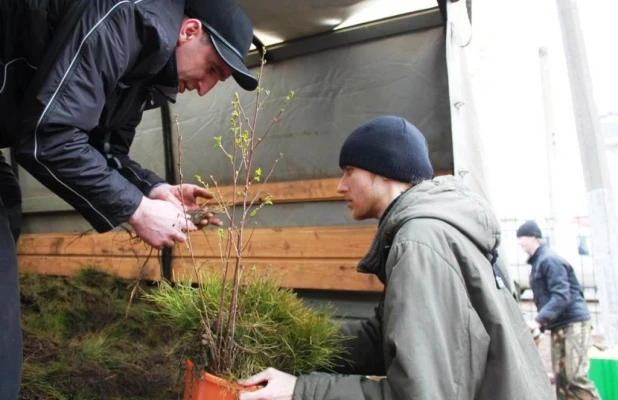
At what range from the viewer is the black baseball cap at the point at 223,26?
1.60m

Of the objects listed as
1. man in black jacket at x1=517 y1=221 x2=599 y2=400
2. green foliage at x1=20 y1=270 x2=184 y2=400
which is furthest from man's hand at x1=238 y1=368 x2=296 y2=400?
man in black jacket at x1=517 y1=221 x2=599 y2=400

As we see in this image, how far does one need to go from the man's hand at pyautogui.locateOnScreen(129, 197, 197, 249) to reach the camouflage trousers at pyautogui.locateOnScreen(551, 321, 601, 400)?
12.2ft

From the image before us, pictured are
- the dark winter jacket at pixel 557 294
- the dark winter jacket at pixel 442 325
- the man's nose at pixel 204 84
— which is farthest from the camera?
the dark winter jacket at pixel 557 294

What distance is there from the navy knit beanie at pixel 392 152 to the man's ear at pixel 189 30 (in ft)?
1.98

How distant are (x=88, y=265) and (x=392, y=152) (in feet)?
11.7

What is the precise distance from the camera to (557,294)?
4301 millimetres

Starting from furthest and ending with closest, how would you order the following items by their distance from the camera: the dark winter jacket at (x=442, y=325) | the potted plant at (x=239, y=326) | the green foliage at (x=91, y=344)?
1. the green foliage at (x=91, y=344)
2. the potted plant at (x=239, y=326)
3. the dark winter jacket at (x=442, y=325)

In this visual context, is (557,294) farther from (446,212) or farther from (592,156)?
(446,212)

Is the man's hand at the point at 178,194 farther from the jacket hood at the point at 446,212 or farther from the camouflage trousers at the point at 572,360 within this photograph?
the camouflage trousers at the point at 572,360

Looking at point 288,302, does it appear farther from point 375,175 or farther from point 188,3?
point 188,3

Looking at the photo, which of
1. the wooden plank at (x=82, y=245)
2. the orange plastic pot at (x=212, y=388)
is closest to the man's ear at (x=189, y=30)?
the orange plastic pot at (x=212, y=388)

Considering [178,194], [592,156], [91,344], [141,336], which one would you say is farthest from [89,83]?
[141,336]

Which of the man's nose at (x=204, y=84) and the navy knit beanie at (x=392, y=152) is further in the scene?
the man's nose at (x=204, y=84)

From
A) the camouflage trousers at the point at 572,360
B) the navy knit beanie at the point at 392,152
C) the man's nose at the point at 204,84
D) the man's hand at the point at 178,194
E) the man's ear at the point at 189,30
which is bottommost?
the camouflage trousers at the point at 572,360
